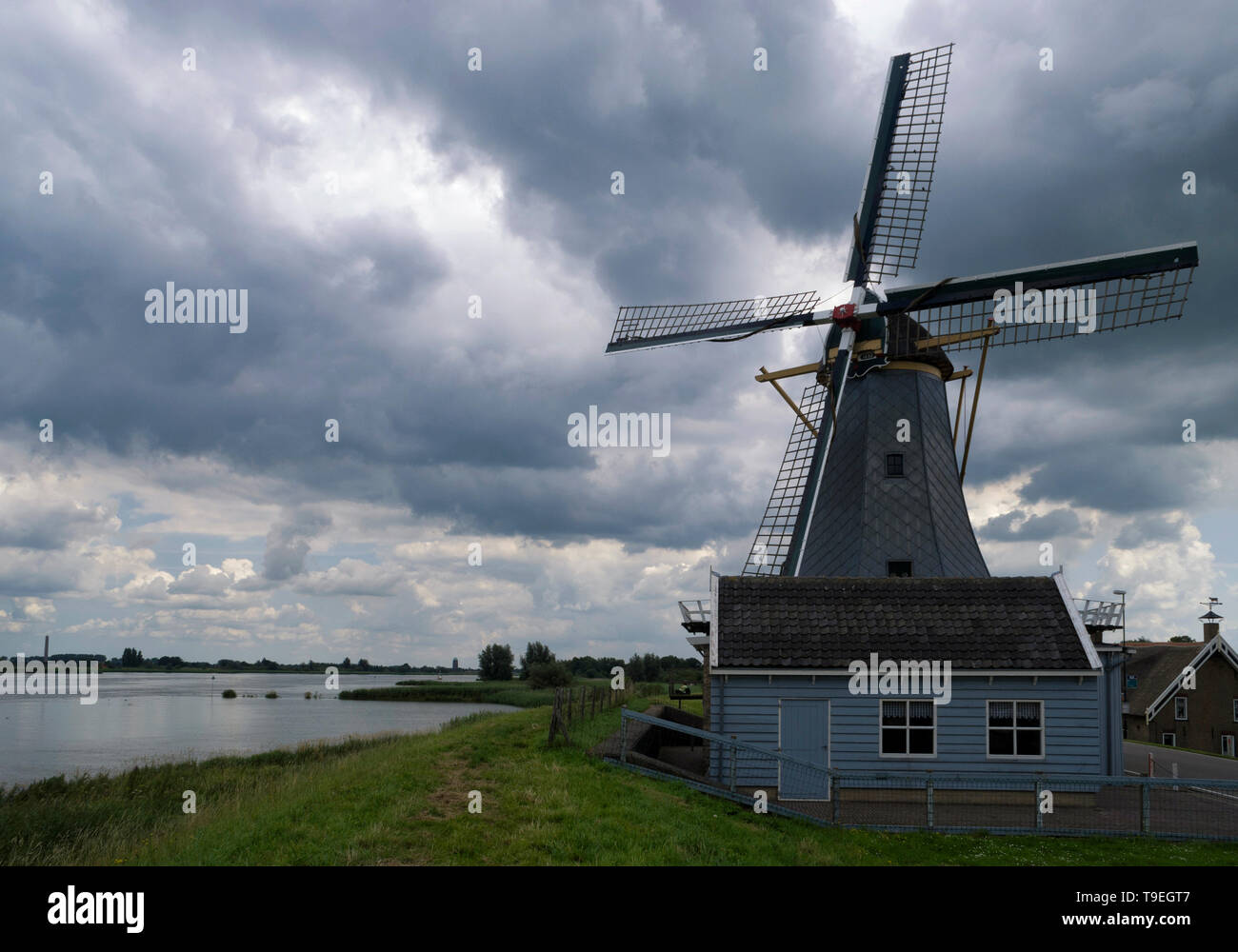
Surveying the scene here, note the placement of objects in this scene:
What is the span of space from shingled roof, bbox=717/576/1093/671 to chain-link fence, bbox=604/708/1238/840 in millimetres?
2330

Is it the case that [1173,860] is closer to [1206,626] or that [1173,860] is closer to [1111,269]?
[1111,269]

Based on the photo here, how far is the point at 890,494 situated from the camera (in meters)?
24.8

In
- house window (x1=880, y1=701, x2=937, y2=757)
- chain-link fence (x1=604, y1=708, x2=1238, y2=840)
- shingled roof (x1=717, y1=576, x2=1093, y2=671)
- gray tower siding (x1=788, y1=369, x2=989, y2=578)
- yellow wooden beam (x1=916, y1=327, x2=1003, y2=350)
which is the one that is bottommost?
chain-link fence (x1=604, y1=708, x2=1238, y2=840)

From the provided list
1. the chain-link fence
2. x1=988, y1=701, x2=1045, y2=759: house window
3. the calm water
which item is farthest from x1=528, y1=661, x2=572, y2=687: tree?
x1=988, y1=701, x2=1045, y2=759: house window

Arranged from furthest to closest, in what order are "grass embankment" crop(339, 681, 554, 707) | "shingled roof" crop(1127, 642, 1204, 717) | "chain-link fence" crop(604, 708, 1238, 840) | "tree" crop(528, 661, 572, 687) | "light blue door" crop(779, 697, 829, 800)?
"tree" crop(528, 661, 572, 687) → "grass embankment" crop(339, 681, 554, 707) → "shingled roof" crop(1127, 642, 1204, 717) → "light blue door" crop(779, 697, 829, 800) → "chain-link fence" crop(604, 708, 1238, 840)

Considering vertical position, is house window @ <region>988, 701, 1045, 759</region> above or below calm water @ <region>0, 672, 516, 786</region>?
above

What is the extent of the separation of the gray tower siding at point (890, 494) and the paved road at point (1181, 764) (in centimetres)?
872

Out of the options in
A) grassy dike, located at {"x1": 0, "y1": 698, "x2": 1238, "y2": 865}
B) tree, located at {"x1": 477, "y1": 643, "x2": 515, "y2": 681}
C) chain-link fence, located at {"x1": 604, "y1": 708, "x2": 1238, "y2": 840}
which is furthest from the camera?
tree, located at {"x1": 477, "y1": 643, "x2": 515, "y2": 681}

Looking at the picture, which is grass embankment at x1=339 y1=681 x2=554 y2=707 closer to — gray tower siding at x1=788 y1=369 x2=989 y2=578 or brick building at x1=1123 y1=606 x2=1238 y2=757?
brick building at x1=1123 y1=606 x2=1238 y2=757

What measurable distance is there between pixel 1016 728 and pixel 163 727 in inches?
1933

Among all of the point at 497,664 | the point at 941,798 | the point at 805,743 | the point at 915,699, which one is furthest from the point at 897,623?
the point at 497,664

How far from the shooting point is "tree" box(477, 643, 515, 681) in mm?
116250
